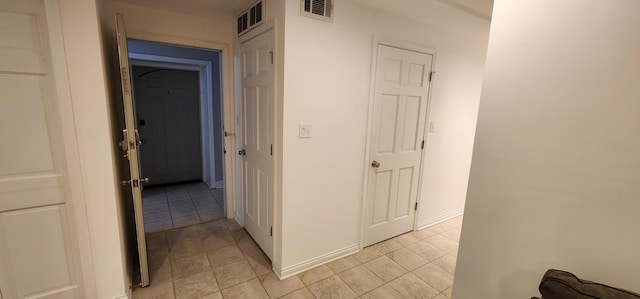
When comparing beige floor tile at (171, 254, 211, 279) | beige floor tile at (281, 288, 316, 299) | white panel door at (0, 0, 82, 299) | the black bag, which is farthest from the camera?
beige floor tile at (171, 254, 211, 279)

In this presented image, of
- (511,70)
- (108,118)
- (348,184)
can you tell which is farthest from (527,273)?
(108,118)

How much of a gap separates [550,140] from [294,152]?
4.80 ft

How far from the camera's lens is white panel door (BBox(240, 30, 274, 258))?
Answer: 211 centimetres

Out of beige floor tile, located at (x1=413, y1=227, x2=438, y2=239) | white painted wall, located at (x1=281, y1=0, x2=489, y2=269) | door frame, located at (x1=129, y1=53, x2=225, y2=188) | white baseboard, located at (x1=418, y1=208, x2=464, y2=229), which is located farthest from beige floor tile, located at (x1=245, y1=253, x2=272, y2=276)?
door frame, located at (x1=129, y1=53, x2=225, y2=188)

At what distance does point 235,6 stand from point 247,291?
7.74ft

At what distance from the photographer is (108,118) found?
1.58m

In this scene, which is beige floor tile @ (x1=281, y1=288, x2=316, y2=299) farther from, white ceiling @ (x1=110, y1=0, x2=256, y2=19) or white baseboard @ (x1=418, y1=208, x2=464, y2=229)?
white ceiling @ (x1=110, y1=0, x2=256, y2=19)

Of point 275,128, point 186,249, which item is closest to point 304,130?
point 275,128

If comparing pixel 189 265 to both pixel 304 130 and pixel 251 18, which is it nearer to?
pixel 304 130

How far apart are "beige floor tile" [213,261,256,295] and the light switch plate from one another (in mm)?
1226

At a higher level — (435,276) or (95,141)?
(95,141)

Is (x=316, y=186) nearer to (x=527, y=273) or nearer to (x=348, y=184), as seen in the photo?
(x=348, y=184)

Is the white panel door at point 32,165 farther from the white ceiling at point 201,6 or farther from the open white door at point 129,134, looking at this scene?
the white ceiling at point 201,6

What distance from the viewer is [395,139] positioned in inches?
102
